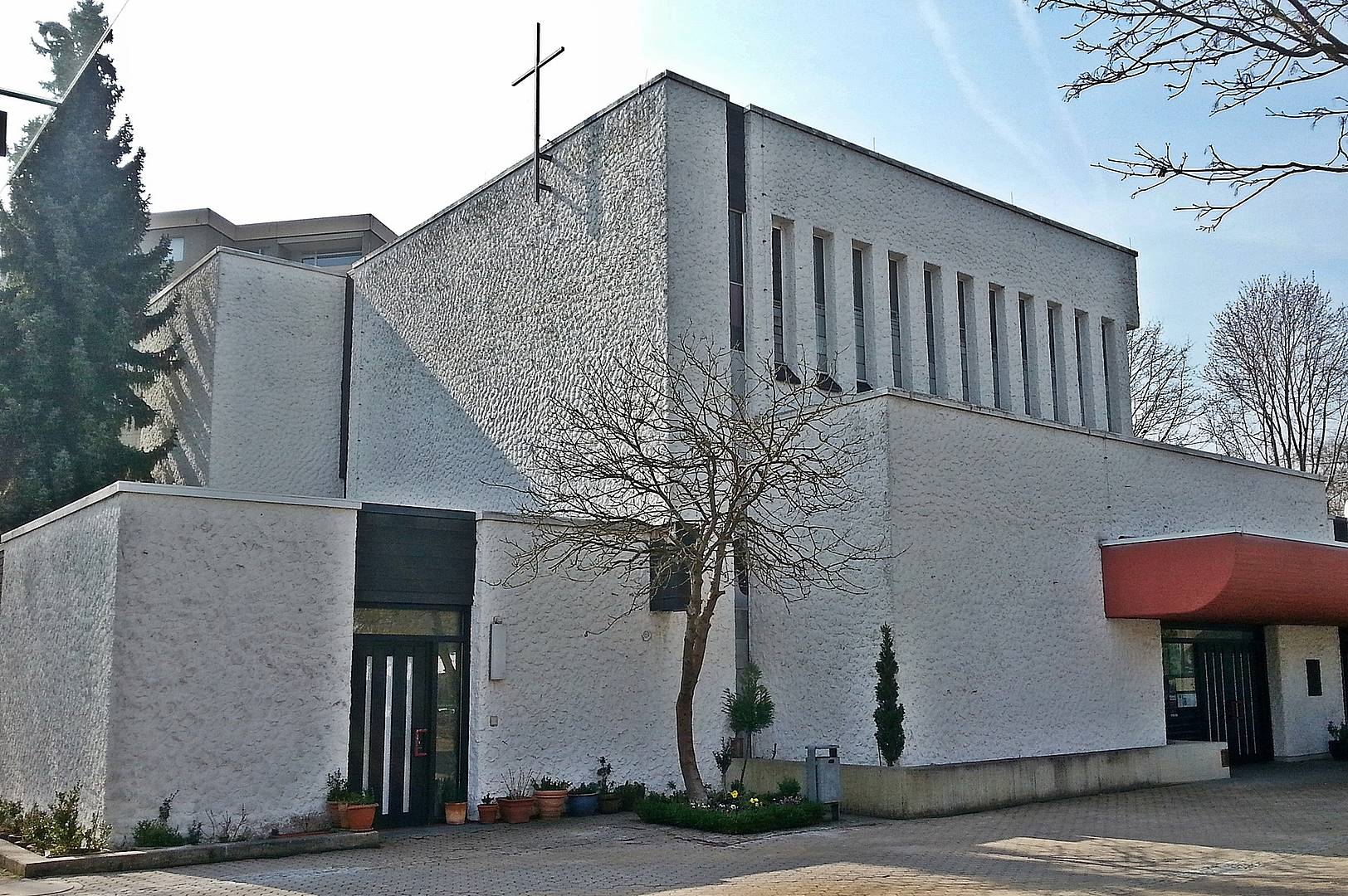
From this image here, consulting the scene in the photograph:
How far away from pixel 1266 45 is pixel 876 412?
10.3 m

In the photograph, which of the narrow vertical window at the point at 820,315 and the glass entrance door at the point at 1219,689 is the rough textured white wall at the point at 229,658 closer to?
the narrow vertical window at the point at 820,315

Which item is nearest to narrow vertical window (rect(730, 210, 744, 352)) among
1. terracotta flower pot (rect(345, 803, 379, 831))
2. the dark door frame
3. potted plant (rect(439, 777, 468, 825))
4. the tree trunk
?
the tree trunk

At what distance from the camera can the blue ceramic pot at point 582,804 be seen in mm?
15516

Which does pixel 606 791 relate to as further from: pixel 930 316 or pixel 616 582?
pixel 930 316

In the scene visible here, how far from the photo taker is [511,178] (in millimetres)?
22266

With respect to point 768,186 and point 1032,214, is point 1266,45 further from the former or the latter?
point 1032,214

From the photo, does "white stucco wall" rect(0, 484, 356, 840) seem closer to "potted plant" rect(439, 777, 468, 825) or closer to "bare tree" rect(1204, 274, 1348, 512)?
"potted plant" rect(439, 777, 468, 825)

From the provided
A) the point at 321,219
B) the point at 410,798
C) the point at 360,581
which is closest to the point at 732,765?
the point at 410,798

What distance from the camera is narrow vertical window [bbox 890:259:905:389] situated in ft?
69.4

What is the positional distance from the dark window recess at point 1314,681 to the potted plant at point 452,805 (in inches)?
699

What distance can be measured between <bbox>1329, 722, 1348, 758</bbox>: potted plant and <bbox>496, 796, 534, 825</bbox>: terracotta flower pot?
17372 millimetres

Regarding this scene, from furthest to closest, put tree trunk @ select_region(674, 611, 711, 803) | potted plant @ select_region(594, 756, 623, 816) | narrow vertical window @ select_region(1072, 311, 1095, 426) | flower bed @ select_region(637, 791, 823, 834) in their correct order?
narrow vertical window @ select_region(1072, 311, 1095, 426) → potted plant @ select_region(594, 756, 623, 816) → tree trunk @ select_region(674, 611, 711, 803) → flower bed @ select_region(637, 791, 823, 834)

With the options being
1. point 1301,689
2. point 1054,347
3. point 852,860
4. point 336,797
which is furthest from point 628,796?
point 1301,689

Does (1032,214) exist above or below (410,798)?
above
